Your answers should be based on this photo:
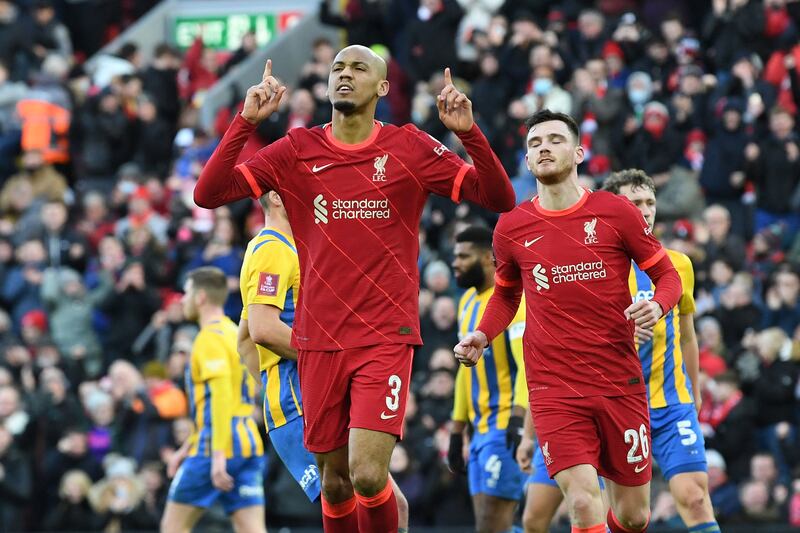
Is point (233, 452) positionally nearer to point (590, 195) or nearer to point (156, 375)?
point (590, 195)

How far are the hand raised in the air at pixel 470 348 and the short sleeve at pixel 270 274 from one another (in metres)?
1.35

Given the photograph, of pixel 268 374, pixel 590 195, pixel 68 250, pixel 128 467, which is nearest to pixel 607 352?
pixel 590 195

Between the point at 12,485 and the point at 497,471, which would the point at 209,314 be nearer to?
the point at 497,471

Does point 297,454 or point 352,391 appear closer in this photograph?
point 352,391

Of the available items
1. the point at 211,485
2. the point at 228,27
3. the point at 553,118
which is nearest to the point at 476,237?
the point at 553,118

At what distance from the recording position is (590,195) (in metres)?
9.30

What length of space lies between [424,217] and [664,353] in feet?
26.1

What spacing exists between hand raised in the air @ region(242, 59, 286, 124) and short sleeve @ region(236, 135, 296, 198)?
0.32 metres

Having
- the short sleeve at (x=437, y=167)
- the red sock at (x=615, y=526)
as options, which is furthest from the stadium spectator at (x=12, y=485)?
the short sleeve at (x=437, y=167)

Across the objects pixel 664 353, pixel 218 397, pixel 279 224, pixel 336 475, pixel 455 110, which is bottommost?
pixel 336 475

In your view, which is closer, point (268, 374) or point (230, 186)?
point (230, 186)

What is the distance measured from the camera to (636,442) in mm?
9133

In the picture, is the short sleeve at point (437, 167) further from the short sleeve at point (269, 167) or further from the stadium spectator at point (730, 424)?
the stadium spectator at point (730, 424)

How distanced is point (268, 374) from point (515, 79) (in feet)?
31.4
